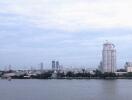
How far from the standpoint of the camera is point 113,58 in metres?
114

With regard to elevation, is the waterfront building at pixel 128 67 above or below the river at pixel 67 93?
above

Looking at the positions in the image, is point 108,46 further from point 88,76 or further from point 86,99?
point 86,99

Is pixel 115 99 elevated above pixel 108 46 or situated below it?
below

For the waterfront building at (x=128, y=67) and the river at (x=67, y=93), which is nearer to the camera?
the river at (x=67, y=93)

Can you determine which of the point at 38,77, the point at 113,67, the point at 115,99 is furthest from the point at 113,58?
the point at 115,99

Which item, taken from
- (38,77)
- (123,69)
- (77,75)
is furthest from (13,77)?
(123,69)

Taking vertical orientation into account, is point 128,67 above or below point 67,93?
above

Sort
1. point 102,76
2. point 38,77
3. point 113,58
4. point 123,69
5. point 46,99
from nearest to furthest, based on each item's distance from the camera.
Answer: point 46,99
point 102,76
point 38,77
point 113,58
point 123,69

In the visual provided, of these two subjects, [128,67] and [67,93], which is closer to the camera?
[67,93]

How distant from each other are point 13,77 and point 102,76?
84.4 ft

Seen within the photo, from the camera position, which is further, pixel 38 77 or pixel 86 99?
pixel 38 77

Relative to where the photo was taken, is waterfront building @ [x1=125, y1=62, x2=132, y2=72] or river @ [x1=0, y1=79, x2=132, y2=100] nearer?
river @ [x1=0, y1=79, x2=132, y2=100]

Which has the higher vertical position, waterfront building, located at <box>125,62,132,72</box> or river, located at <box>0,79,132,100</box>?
waterfront building, located at <box>125,62,132,72</box>

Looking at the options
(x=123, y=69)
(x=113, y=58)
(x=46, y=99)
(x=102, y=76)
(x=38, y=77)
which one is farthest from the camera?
(x=123, y=69)
